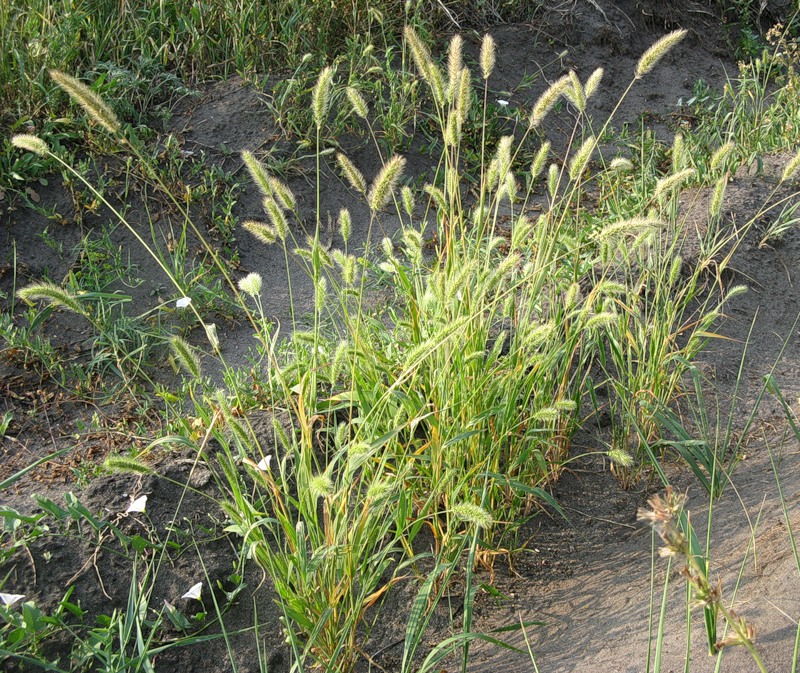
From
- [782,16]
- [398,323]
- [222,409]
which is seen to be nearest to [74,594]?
[222,409]

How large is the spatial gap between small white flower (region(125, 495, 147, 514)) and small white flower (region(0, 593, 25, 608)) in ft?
1.21

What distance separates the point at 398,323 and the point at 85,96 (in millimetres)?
1070

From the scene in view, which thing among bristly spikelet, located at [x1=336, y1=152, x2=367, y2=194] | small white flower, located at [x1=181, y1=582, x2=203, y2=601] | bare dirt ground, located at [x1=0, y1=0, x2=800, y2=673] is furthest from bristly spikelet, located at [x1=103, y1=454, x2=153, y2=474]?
bristly spikelet, located at [x1=336, y1=152, x2=367, y2=194]

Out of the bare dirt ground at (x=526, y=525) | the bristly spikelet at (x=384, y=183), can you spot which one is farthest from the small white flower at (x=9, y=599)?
the bristly spikelet at (x=384, y=183)

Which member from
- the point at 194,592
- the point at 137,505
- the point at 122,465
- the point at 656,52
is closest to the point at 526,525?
the point at 194,592

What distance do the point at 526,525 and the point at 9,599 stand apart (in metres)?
1.50

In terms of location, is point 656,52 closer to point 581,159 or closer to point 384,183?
point 581,159

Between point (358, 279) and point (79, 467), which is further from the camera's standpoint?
point (358, 279)

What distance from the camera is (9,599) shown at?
80.4 inches

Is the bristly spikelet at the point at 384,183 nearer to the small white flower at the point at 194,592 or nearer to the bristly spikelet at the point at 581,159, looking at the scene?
the bristly spikelet at the point at 581,159

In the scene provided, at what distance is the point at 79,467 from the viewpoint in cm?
272

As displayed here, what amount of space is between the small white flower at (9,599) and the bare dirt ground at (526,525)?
0.09 meters

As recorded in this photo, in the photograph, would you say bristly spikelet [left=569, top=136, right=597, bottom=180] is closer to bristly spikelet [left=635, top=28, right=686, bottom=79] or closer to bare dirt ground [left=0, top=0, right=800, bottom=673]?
bristly spikelet [left=635, top=28, right=686, bottom=79]

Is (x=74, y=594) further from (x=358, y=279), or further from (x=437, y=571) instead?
(x=358, y=279)
